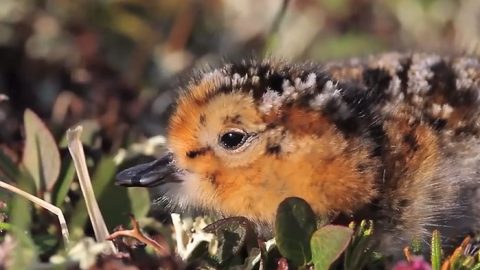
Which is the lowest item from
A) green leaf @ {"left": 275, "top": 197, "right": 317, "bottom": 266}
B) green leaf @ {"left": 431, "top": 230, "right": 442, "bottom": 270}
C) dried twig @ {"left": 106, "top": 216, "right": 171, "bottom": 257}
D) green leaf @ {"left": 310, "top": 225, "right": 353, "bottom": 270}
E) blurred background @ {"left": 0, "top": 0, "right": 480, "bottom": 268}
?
green leaf @ {"left": 431, "top": 230, "right": 442, "bottom": 270}

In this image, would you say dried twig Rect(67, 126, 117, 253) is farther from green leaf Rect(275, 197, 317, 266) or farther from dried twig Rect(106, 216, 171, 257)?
green leaf Rect(275, 197, 317, 266)

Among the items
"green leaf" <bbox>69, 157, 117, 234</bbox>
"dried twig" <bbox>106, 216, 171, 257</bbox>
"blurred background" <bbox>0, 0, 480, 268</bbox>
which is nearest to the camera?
"dried twig" <bbox>106, 216, 171, 257</bbox>

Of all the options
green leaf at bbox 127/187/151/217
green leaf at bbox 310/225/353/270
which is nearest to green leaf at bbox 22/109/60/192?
green leaf at bbox 127/187/151/217

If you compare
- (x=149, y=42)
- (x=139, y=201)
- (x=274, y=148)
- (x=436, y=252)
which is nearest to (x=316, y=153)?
(x=274, y=148)

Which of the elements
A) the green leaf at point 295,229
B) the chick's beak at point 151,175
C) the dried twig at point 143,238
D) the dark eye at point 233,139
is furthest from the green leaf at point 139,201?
the green leaf at point 295,229

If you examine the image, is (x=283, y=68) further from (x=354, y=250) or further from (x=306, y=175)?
(x=354, y=250)

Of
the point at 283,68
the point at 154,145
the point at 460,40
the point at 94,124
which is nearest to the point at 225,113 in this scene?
the point at 283,68
